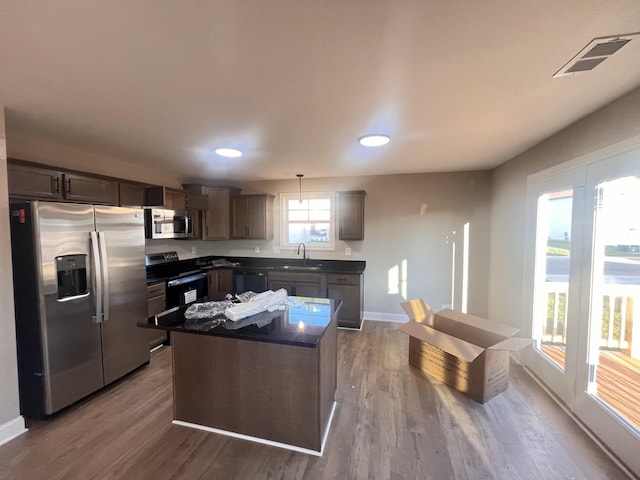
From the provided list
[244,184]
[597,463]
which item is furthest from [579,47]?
[244,184]

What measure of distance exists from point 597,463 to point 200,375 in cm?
274

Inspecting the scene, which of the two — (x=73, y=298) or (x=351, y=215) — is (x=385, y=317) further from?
(x=73, y=298)

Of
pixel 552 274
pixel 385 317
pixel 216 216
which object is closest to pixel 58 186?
pixel 216 216

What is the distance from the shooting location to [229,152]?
306 cm

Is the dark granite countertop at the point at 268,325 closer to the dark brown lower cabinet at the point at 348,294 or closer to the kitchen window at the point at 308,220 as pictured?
the dark brown lower cabinet at the point at 348,294

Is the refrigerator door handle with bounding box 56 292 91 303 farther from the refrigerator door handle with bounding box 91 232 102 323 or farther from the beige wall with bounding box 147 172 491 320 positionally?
the beige wall with bounding box 147 172 491 320

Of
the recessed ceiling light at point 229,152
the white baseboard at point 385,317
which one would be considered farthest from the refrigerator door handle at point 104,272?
the white baseboard at point 385,317

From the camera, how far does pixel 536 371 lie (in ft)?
9.30

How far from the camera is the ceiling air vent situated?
1.24 meters

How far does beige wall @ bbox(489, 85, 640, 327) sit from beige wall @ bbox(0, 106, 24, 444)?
4.21m

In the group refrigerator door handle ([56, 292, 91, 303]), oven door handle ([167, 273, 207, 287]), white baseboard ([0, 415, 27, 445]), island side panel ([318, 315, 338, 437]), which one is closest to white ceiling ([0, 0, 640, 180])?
refrigerator door handle ([56, 292, 91, 303])

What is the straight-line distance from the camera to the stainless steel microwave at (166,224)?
357cm

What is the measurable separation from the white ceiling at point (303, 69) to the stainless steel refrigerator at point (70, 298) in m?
0.80

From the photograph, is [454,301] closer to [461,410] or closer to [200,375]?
[461,410]
